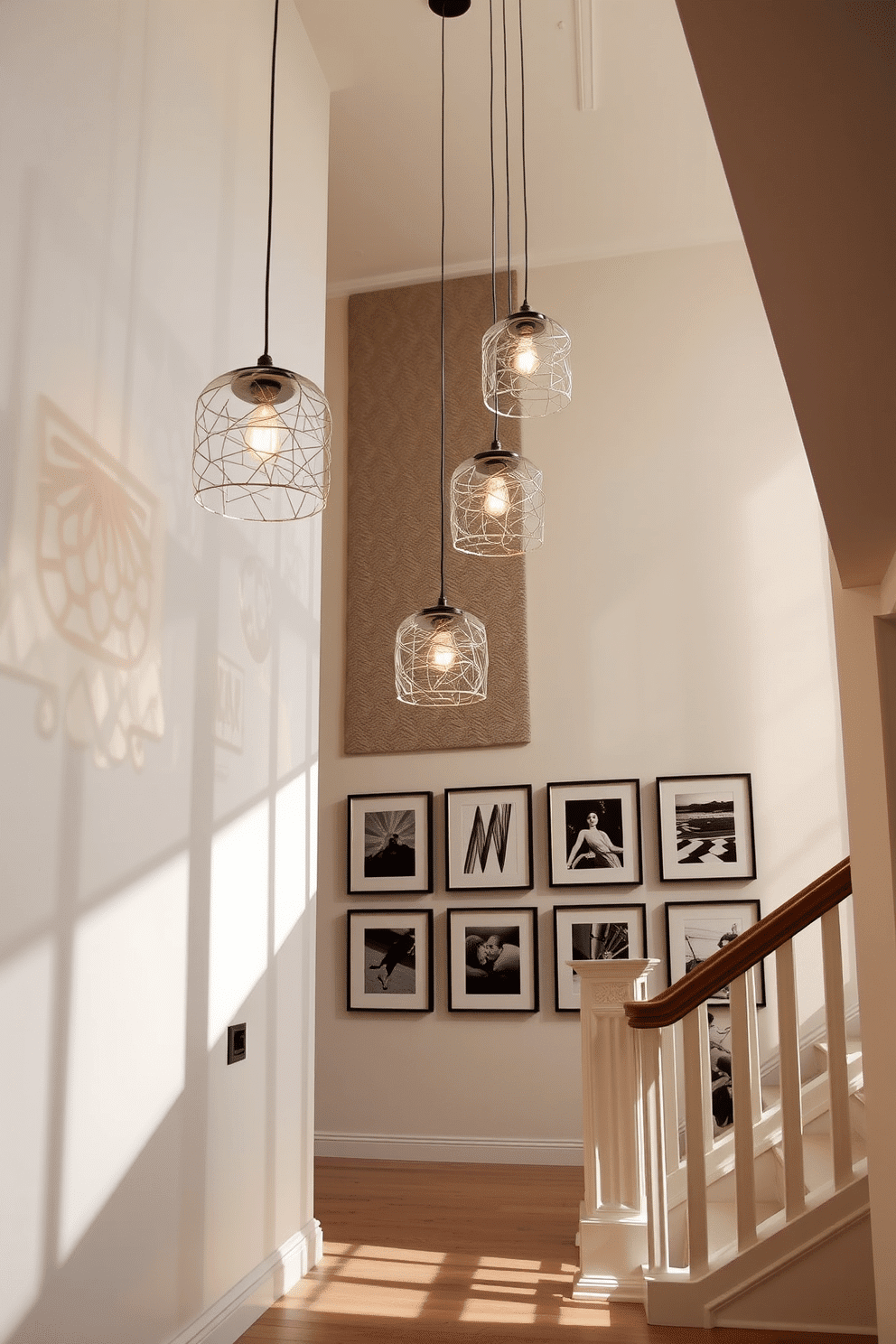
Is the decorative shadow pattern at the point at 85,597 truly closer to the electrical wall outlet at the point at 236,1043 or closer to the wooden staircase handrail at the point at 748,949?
the electrical wall outlet at the point at 236,1043

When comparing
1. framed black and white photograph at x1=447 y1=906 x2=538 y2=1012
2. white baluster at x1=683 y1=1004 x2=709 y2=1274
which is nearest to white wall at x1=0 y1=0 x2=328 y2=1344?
white baluster at x1=683 y1=1004 x2=709 y2=1274

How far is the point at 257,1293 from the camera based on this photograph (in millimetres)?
3383

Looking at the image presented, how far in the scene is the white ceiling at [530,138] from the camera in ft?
15.9

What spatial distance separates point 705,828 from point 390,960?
189 centimetres

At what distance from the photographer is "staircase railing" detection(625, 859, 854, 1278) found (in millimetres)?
3133

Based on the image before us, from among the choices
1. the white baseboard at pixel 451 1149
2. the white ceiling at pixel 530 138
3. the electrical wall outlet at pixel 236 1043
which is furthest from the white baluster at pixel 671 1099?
the white ceiling at pixel 530 138

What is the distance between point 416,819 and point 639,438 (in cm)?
258

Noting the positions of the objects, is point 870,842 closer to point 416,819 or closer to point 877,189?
point 877,189

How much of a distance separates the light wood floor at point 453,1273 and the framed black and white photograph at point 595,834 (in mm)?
1492

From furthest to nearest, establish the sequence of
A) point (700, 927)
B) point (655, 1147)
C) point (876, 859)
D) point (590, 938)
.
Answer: point (590, 938)
point (700, 927)
point (655, 1147)
point (876, 859)

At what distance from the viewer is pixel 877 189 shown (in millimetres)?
1173

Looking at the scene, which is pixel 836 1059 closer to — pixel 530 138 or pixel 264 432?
pixel 264 432

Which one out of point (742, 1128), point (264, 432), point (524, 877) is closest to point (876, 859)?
point (742, 1128)

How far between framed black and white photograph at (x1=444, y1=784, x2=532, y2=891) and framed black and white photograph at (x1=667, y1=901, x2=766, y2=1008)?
0.82m
